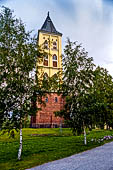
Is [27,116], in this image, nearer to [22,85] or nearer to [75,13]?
[22,85]

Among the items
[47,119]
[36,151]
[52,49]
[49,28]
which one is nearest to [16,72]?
[36,151]

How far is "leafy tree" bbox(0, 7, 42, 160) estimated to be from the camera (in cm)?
855

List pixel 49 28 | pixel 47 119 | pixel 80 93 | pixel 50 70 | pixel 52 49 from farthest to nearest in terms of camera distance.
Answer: pixel 49 28 < pixel 52 49 < pixel 50 70 < pixel 47 119 < pixel 80 93

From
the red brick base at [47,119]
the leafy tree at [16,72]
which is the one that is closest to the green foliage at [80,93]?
the leafy tree at [16,72]

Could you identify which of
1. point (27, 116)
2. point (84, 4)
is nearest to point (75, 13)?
point (84, 4)

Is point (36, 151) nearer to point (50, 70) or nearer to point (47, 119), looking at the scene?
point (47, 119)

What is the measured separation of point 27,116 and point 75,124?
579cm

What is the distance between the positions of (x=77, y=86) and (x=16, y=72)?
6.71 metres

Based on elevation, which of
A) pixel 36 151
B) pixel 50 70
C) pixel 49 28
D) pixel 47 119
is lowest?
pixel 47 119

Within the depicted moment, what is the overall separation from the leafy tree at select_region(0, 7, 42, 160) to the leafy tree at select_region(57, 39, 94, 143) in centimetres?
515

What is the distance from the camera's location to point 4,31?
30.0 feet

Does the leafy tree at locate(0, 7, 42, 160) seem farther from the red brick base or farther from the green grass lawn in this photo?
the red brick base

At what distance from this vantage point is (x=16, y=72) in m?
9.00

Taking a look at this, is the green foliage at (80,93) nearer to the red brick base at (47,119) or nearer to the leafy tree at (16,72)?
the leafy tree at (16,72)
